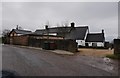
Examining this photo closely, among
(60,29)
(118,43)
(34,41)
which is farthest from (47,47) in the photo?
(60,29)

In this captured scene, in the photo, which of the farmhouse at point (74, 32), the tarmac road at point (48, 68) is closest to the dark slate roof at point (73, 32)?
the farmhouse at point (74, 32)

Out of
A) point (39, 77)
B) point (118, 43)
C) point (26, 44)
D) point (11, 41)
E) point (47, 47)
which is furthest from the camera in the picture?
point (11, 41)

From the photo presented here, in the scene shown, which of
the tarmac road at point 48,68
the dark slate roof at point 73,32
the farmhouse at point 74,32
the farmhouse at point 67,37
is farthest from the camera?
the dark slate roof at point 73,32

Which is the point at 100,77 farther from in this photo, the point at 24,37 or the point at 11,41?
the point at 11,41

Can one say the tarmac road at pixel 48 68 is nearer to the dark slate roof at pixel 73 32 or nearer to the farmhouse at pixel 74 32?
the farmhouse at pixel 74 32

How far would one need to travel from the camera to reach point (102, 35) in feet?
199

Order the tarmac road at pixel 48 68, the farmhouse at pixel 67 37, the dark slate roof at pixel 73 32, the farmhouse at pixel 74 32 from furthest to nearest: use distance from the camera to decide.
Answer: the dark slate roof at pixel 73 32
the farmhouse at pixel 74 32
the farmhouse at pixel 67 37
the tarmac road at pixel 48 68

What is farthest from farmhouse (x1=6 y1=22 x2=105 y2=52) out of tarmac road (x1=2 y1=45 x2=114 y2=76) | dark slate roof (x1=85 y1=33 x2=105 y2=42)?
tarmac road (x1=2 y1=45 x2=114 y2=76)

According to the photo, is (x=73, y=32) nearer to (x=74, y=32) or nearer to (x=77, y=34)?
(x=74, y=32)

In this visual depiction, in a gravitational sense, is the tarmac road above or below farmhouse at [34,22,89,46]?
below

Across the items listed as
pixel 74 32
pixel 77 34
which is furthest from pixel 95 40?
pixel 74 32

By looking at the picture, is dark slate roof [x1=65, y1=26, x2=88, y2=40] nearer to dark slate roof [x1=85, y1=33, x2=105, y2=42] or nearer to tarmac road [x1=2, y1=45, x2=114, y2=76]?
dark slate roof [x1=85, y1=33, x2=105, y2=42]

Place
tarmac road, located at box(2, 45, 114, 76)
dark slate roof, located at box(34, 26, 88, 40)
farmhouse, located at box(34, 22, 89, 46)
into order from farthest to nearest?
dark slate roof, located at box(34, 26, 88, 40) < farmhouse, located at box(34, 22, 89, 46) < tarmac road, located at box(2, 45, 114, 76)

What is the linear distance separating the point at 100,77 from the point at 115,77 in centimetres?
93
